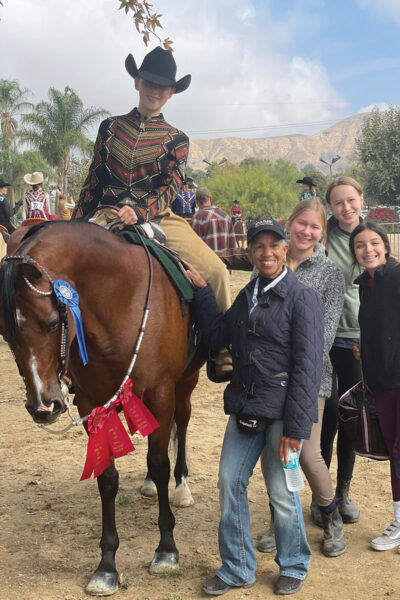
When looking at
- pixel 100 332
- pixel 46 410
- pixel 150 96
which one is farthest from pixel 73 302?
pixel 150 96

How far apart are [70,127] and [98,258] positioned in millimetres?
37994

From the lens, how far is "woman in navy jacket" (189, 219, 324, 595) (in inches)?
115

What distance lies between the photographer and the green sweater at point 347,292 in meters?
3.83

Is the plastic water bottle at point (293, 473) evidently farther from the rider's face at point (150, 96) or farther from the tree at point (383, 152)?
the tree at point (383, 152)

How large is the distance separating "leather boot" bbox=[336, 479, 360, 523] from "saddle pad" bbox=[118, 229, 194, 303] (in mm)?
1724

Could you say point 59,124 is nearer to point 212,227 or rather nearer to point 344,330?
point 212,227

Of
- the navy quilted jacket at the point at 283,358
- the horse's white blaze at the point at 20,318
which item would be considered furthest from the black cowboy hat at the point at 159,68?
the horse's white blaze at the point at 20,318

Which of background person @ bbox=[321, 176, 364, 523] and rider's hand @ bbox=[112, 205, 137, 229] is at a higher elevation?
rider's hand @ bbox=[112, 205, 137, 229]

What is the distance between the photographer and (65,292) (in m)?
2.68

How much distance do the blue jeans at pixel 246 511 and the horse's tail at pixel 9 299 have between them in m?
1.28

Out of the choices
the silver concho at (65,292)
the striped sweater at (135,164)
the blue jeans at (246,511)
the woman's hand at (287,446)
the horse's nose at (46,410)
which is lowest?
the blue jeans at (246,511)

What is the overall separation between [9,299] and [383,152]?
35380 millimetres

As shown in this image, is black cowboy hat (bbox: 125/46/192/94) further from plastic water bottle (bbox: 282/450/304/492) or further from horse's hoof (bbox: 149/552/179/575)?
horse's hoof (bbox: 149/552/179/575)

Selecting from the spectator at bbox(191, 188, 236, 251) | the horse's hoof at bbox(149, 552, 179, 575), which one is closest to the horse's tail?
the horse's hoof at bbox(149, 552, 179, 575)
